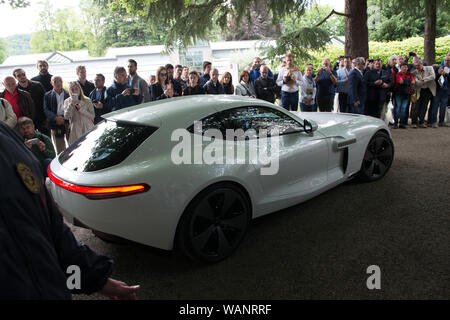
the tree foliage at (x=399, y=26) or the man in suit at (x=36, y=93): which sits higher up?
the tree foliage at (x=399, y=26)

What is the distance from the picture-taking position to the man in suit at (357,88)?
8.34m

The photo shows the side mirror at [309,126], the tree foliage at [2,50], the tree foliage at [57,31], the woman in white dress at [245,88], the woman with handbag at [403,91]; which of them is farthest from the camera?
the tree foliage at [2,50]

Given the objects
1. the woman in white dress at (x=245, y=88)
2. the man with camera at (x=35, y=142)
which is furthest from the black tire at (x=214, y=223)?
the woman in white dress at (x=245, y=88)

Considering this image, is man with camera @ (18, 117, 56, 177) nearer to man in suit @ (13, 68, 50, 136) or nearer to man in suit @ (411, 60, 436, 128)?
man in suit @ (13, 68, 50, 136)

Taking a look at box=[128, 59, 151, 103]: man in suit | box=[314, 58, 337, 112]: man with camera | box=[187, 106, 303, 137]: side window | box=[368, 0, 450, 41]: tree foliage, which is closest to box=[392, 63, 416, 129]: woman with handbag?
box=[314, 58, 337, 112]: man with camera

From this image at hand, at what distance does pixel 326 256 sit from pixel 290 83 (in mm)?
6072

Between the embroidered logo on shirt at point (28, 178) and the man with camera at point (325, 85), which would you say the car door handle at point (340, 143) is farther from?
the man with camera at point (325, 85)

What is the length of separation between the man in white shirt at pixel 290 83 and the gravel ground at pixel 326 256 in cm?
445

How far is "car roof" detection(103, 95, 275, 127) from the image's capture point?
295 centimetres

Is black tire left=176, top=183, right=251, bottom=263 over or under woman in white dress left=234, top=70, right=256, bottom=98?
under

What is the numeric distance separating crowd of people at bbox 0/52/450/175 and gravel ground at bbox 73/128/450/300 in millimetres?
3044

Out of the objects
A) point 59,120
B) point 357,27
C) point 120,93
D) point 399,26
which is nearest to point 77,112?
point 59,120

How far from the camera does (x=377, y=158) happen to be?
4.77m

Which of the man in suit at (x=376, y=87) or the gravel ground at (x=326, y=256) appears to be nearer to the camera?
the gravel ground at (x=326, y=256)
